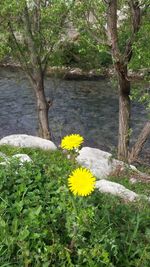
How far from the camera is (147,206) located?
7.63 metres

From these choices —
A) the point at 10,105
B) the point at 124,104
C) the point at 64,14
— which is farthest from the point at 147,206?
the point at 10,105

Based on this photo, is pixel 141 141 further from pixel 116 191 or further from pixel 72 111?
pixel 72 111

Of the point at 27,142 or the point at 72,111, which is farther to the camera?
the point at 72,111

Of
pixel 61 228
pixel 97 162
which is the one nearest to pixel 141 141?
pixel 97 162

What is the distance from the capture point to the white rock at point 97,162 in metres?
10.7

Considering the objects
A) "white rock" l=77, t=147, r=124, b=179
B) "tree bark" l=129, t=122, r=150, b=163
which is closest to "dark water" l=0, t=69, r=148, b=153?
"tree bark" l=129, t=122, r=150, b=163

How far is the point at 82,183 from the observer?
4.99m

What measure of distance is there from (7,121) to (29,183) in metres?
19.8

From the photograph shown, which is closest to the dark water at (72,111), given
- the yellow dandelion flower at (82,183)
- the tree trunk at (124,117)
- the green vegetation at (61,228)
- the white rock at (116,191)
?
the tree trunk at (124,117)

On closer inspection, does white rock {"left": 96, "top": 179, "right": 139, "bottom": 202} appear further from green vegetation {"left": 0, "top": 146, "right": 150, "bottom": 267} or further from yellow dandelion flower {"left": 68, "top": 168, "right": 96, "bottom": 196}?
yellow dandelion flower {"left": 68, "top": 168, "right": 96, "bottom": 196}

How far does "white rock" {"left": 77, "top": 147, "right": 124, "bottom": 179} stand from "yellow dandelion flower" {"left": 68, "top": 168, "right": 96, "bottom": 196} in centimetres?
518

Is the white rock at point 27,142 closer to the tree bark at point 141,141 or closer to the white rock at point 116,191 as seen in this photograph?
the white rock at point 116,191

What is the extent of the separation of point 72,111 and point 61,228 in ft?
73.5

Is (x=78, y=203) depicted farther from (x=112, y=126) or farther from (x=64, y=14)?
(x=112, y=126)
